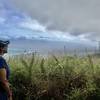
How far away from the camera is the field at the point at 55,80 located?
413 inches

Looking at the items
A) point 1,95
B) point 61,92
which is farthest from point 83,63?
point 1,95

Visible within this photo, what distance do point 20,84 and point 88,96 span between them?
175 cm

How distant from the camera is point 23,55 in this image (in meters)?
12.8

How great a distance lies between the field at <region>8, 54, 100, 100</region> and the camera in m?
10.5

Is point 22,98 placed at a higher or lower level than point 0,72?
lower

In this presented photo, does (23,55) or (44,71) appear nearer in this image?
(44,71)

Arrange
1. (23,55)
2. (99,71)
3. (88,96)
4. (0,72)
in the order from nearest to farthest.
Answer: (0,72) → (88,96) → (99,71) → (23,55)

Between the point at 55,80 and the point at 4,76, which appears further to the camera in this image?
the point at 55,80

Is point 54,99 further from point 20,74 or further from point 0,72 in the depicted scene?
point 0,72

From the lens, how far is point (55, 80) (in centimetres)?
1081

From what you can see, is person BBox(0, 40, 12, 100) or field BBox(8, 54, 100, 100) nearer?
person BBox(0, 40, 12, 100)

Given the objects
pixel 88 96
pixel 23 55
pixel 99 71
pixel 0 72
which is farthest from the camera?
pixel 23 55

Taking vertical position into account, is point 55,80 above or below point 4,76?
below

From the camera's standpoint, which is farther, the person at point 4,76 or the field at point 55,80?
the field at point 55,80
